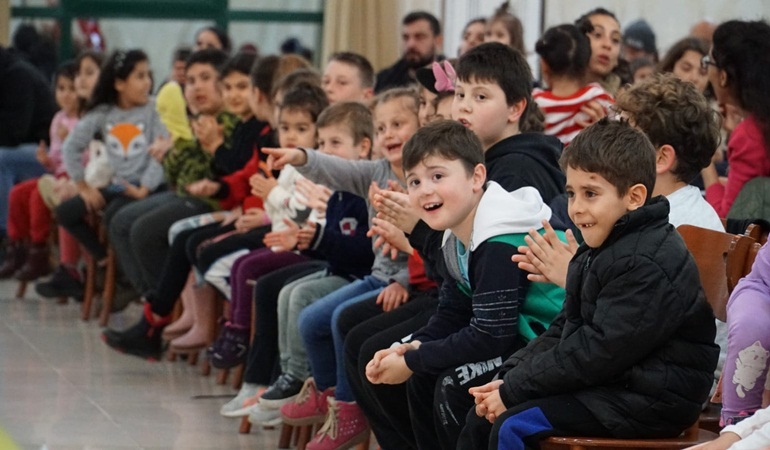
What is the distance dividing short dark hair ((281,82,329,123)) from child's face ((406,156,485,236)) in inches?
67.4

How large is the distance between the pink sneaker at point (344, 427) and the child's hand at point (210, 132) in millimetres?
2187

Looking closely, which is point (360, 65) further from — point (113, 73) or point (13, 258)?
point (13, 258)

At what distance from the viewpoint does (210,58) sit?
647 centimetres

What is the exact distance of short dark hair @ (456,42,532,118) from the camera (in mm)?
3523

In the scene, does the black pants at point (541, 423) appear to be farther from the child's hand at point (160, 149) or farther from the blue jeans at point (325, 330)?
the child's hand at point (160, 149)

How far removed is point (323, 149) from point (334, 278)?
454 mm

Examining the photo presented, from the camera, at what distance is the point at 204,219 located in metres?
5.79

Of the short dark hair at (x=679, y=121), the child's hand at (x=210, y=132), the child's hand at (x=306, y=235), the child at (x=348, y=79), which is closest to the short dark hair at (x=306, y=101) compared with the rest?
the child at (x=348, y=79)

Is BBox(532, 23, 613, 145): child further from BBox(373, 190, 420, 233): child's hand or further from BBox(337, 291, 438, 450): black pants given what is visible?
BBox(373, 190, 420, 233): child's hand

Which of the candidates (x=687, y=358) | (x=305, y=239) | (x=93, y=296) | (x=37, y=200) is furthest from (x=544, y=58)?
(x=37, y=200)

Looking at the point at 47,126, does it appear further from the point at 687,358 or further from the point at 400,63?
the point at 687,358

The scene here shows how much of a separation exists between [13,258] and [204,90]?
8.11ft

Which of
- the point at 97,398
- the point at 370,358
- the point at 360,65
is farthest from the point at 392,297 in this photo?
the point at 360,65

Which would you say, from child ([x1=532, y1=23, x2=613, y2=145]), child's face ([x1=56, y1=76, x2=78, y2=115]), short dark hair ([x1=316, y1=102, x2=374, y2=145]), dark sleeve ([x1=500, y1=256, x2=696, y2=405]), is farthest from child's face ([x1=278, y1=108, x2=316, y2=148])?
child's face ([x1=56, y1=76, x2=78, y2=115])
